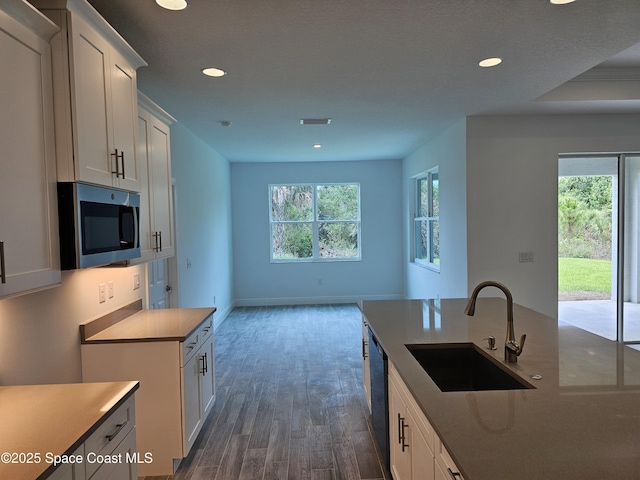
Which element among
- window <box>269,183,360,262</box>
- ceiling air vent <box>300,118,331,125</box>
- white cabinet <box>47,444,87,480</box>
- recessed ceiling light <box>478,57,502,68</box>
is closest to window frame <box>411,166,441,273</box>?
window <box>269,183,360,262</box>

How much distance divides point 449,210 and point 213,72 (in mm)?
3348

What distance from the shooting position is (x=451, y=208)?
16.7 ft

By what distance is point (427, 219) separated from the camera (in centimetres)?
659

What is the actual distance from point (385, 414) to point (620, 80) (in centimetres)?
388

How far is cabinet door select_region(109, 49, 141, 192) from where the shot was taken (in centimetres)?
209

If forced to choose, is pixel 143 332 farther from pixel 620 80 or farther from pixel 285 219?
pixel 285 219

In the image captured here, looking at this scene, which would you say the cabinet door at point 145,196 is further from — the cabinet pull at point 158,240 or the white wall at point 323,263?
the white wall at point 323,263

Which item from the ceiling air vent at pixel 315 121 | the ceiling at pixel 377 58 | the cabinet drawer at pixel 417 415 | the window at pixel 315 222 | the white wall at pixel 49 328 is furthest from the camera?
the window at pixel 315 222

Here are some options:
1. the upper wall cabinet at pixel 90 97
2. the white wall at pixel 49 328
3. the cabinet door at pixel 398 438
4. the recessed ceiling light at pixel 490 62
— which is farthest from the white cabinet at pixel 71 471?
the recessed ceiling light at pixel 490 62

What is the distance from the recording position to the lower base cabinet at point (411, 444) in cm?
133

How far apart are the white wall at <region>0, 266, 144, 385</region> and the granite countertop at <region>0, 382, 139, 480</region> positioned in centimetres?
22

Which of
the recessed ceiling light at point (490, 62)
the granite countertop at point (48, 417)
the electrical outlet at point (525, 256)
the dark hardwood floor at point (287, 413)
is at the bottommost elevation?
the dark hardwood floor at point (287, 413)

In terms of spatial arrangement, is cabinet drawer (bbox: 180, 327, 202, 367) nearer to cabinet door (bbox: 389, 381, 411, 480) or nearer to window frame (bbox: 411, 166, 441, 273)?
cabinet door (bbox: 389, 381, 411, 480)

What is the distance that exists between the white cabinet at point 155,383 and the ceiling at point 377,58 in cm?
182
